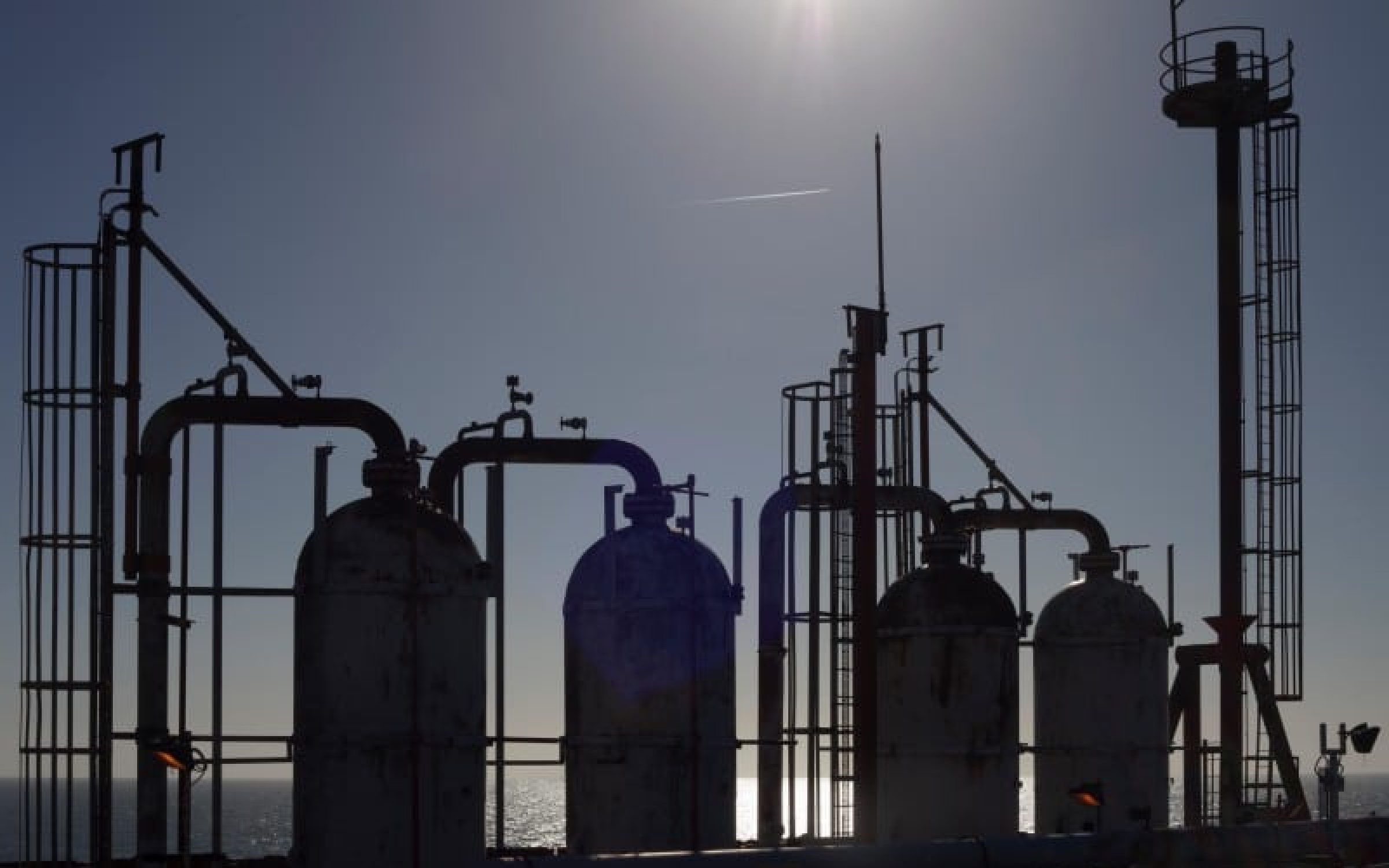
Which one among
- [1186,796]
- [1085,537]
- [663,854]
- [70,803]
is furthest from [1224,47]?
[70,803]

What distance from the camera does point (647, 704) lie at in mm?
26234

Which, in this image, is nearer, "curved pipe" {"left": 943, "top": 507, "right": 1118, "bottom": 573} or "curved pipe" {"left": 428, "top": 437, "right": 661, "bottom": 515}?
"curved pipe" {"left": 428, "top": 437, "right": 661, "bottom": 515}

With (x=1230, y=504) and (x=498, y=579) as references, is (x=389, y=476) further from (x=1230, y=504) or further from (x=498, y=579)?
(x=1230, y=504)

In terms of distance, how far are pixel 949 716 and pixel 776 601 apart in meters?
3.73

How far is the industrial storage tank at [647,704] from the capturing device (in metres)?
26.2

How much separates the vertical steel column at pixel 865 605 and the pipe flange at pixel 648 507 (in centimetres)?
350

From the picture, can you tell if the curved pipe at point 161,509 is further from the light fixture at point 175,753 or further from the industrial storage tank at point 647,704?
the industrial storage tank at point 647,704

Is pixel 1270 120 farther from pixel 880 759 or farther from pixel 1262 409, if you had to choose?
pixel 880 759

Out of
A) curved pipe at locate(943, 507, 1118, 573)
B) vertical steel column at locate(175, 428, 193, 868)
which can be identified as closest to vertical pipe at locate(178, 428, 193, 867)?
vertical steel column at locate(175, 428, 193, 868)

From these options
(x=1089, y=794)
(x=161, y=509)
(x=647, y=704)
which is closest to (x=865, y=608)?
(x=647, y=704)

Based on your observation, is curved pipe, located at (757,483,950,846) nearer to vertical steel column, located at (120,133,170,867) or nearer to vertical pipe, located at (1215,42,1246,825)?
vertical pipe, located at (1215,42,1246,825)

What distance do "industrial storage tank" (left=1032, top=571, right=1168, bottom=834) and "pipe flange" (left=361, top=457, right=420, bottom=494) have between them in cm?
1461

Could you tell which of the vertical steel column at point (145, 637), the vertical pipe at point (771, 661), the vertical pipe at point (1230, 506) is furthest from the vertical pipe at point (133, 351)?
the vertical pipe at point (1230, 506)

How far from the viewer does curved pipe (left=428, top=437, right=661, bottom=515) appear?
2828 centimetres
